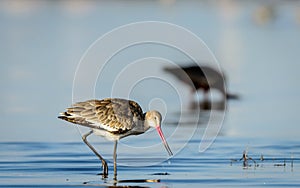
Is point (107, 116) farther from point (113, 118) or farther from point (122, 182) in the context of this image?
point (122, 182)

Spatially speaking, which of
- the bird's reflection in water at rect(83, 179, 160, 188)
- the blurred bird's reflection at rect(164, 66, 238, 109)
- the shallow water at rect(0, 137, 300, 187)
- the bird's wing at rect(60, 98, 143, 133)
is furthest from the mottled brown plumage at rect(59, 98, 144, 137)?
the blurred bird's reflection at rect(164, 66, 238, 109)

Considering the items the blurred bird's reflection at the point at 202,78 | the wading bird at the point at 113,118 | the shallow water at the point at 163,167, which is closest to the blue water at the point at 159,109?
the shallow water at the point at 163,167

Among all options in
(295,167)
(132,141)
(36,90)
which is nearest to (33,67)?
(36,90)

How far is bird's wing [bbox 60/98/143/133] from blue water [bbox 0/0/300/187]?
530mm

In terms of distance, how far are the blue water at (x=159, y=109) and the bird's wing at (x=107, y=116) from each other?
530 mm

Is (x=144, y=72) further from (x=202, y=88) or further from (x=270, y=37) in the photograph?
(x=270, y=37)

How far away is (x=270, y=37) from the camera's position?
31219mm

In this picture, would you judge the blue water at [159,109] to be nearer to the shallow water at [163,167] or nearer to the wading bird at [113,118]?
the shallow water at [163,167]

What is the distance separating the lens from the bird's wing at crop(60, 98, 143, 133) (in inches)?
451

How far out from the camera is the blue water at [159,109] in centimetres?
1110

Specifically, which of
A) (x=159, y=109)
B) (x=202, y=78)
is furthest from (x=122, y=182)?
(x=202, y=78)

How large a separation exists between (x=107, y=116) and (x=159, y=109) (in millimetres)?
5170

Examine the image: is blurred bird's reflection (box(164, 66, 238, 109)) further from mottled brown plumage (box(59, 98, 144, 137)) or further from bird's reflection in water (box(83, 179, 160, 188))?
bird's reflection in water (box(83, 179, 160, 188))

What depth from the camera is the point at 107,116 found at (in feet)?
37.8
